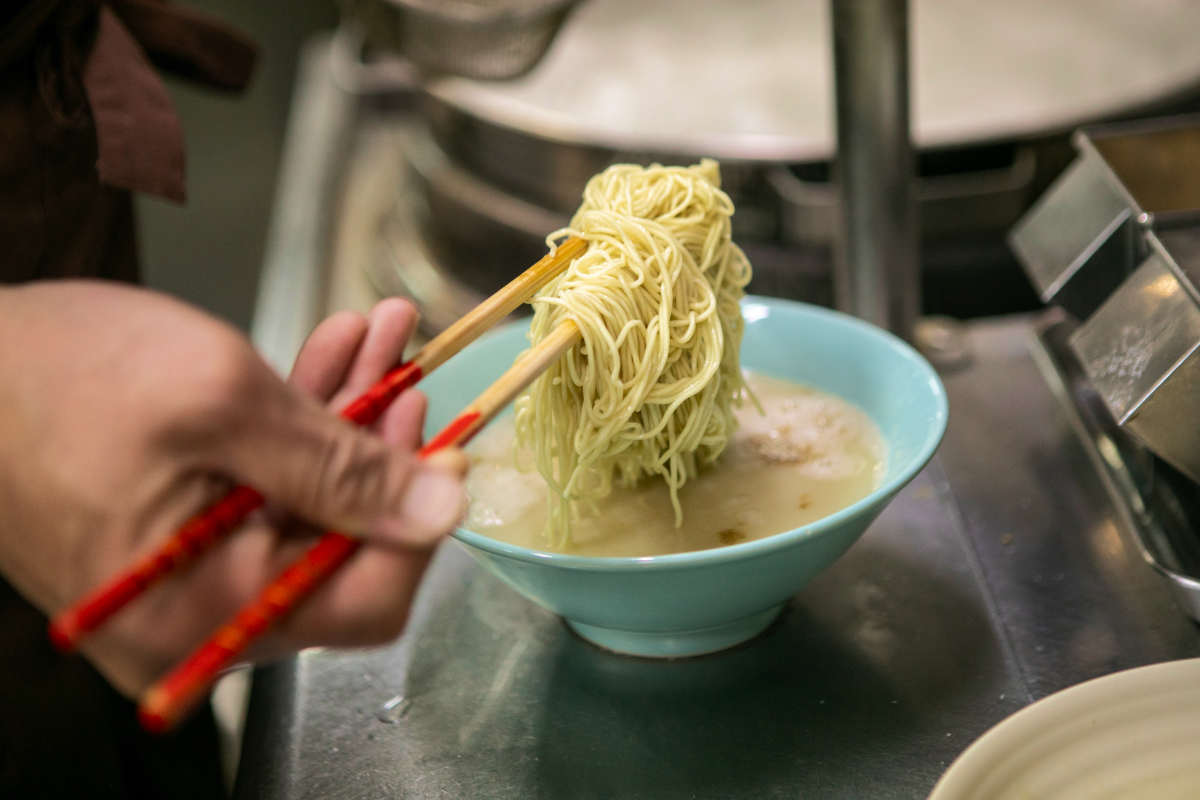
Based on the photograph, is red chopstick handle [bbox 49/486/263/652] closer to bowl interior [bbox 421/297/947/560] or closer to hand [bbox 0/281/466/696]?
hand [bbox 0/281/466/696]

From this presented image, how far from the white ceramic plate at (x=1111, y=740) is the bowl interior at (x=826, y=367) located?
252 mm

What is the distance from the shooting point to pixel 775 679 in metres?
0.93

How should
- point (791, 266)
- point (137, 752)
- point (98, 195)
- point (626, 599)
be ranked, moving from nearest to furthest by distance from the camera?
point (626, 599)
point (98, 195)
point (137, 752)
point (791, 266)

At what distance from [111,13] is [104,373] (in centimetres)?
93

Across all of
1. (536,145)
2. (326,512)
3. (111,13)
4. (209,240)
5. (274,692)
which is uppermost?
(111,13)

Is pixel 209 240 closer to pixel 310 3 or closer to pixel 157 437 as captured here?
pixel 310 3

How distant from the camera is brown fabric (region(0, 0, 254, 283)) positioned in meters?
1.03

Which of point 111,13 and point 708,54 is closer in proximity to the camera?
point 111,13

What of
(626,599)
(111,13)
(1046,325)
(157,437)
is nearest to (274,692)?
(626,599)

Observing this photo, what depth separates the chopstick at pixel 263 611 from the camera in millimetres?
472

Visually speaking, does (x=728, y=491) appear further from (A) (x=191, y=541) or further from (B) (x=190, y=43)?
(B) (x=190, y=43)

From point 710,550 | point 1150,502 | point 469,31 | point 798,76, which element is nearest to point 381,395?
point 710,550

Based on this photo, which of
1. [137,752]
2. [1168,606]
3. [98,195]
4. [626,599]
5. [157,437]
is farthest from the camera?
[137,752]

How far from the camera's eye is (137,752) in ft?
4.17
